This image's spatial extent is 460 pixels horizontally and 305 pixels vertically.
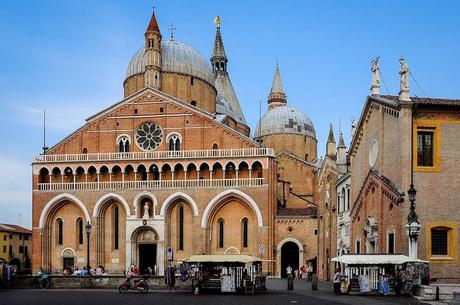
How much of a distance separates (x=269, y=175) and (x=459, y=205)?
2376 cm

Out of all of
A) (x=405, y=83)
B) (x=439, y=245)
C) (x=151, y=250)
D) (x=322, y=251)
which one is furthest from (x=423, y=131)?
(x=151, y=250)

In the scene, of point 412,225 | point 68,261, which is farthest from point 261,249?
point 412,225

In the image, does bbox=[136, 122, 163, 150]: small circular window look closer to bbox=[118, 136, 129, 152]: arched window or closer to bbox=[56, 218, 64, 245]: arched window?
bbox=[118, 136, 129, 152]: arched window

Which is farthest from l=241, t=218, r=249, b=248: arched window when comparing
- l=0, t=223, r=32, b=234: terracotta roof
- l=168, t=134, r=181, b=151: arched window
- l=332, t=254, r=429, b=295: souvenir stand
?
l=0, t=223, r=32, b=234: terracotta roof

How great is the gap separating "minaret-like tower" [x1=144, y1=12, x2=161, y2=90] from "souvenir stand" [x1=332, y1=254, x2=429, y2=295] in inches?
1386

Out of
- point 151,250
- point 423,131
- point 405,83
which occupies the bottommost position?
point 151,250

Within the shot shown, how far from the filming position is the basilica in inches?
2192

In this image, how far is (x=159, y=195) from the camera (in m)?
56.4

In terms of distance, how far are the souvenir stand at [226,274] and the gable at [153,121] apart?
2260cm

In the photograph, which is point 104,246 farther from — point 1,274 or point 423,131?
point 423,131

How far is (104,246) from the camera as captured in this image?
57688 mm

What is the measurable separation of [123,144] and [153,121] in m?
3.40

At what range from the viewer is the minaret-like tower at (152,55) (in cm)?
6334

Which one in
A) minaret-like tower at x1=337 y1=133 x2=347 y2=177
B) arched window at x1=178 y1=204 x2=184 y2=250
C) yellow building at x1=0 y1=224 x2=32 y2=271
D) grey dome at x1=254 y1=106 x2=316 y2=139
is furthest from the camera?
yellow building at x1=0 y1=224 x2=32 y2=271
